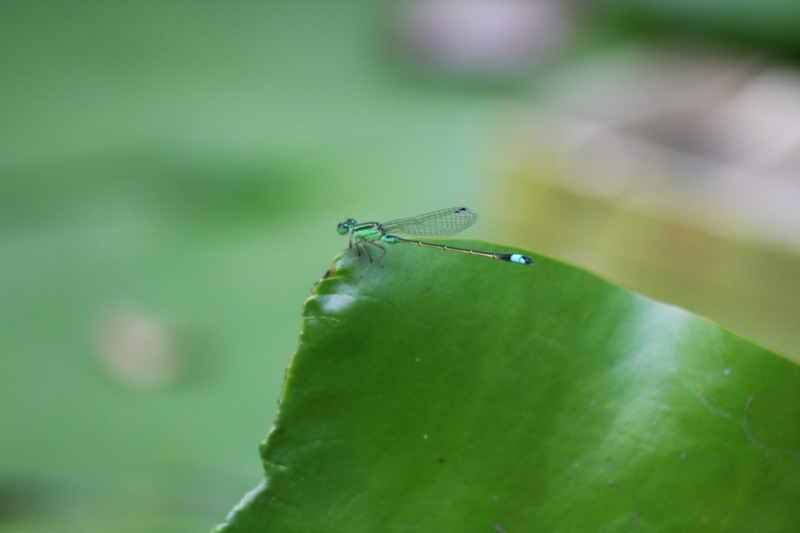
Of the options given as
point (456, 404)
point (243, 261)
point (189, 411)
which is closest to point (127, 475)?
point (189, 411)

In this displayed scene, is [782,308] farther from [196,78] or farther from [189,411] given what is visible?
[196,78]

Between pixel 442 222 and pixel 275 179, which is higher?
pixel 275 179

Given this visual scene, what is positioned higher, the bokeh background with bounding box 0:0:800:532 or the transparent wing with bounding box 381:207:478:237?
the bokeh background with bounding box 0:0:800:532

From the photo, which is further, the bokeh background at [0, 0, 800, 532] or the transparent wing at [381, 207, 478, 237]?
the bokeh background at [0, 0, 800, 532]

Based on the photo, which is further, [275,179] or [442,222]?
[275,179]
